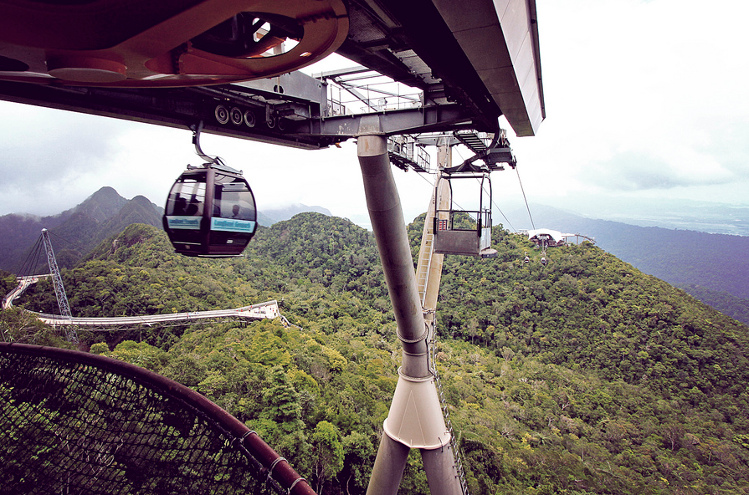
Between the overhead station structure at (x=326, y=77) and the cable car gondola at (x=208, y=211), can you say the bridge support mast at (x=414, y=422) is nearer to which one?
the overhead station structure at (x=326, y=77)

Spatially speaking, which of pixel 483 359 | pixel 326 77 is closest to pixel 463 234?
pixel 326 77

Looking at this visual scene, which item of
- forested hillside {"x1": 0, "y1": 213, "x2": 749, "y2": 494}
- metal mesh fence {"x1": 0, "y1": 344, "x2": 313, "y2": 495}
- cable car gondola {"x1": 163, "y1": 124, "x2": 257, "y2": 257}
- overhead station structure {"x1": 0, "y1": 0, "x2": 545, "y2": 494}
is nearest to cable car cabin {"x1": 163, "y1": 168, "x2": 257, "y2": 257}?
cable car gondola {"x1": 163, "y1": 124, "x2": 257, "y2": 257}

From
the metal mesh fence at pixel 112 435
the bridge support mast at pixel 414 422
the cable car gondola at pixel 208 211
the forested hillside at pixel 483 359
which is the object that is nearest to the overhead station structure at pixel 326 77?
the bridge support mast at pixel 414 422

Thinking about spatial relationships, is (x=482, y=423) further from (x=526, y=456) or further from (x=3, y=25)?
(x=3, y=25)

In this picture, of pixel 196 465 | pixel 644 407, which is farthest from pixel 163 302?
pixel 644 407

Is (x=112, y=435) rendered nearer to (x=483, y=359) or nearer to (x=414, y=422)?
(x=414, y=422)

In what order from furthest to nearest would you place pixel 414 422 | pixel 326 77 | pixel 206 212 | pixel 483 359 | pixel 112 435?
pixel 483 359 < pixel 414 422 < pixel 326 77 < pixel 206 212 < pixel 112 435
